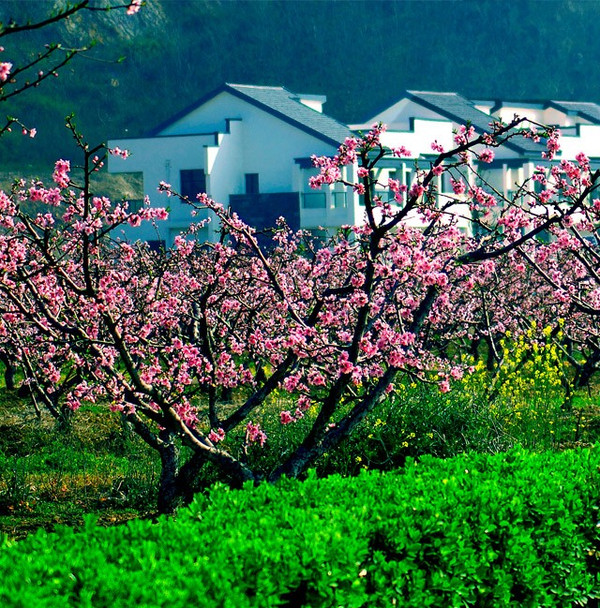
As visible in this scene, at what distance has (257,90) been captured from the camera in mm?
62094

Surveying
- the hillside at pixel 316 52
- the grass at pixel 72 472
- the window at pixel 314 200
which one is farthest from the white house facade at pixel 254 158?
the grass at pixel 72 472

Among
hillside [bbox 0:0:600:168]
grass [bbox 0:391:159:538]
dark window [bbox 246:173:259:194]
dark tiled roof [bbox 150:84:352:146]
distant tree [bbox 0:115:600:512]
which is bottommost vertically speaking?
grass [bbox 0:391:159:538]

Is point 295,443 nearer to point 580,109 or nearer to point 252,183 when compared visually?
point 252,183

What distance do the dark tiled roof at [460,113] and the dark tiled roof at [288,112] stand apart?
8.94 m

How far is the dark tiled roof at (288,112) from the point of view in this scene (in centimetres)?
5753

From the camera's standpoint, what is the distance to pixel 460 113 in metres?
68.1

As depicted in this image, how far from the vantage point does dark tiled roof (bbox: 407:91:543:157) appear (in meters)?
66.0

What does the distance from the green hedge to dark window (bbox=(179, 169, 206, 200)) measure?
165ft

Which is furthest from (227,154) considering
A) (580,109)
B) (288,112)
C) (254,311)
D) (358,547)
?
(358,547)

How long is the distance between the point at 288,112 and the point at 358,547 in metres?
54.3

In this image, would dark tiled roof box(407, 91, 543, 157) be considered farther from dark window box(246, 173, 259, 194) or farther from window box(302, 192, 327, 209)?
window box(302, 192, 327, 209)

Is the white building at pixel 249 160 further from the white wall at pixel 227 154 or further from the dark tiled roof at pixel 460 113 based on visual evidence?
the dark tiled roof at pixel 460 113

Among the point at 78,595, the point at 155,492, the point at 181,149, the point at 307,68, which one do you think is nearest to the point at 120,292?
the point at 155,492

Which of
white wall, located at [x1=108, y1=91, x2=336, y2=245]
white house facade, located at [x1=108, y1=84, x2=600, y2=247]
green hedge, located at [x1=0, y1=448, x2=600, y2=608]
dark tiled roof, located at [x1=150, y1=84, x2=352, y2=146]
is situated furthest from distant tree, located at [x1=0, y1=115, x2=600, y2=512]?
dark tiled roof, located at [x1=150, y1=84, x2=352, y2=146]
